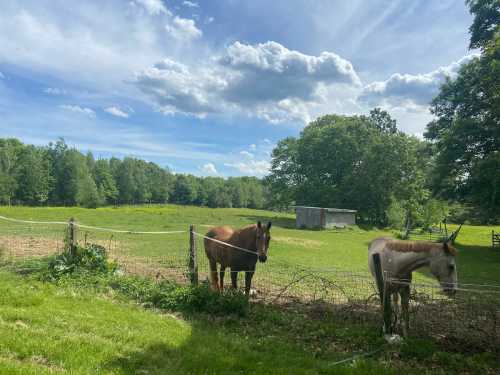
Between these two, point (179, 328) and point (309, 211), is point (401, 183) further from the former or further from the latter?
point (179, 328)

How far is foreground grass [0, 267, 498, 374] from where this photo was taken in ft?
13.9

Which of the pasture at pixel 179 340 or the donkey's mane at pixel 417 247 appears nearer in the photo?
the pasture at pixel 179 340

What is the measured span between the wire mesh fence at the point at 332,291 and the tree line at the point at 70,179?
2270 inches

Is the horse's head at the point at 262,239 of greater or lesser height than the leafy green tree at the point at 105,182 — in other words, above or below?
below

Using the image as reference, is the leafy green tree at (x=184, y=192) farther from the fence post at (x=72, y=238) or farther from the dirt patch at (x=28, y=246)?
the fence post at (x=72, y=238)

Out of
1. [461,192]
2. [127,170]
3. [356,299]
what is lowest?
[356,299]

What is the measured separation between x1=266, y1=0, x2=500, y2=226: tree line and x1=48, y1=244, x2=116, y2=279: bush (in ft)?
50.3

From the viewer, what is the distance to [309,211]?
1553 inches

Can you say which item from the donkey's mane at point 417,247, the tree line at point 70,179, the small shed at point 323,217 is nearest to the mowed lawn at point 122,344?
the donkey's mane at point 417,247

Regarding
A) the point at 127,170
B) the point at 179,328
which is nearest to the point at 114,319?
the point at 179,328

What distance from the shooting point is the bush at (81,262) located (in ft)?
28.3

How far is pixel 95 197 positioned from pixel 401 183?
6011 centimetres

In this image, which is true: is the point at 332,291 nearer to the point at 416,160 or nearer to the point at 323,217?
the point at 323,217

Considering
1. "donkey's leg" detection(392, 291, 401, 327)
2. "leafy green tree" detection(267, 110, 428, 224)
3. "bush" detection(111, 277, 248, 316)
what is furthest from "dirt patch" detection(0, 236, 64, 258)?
"leafy green tree" detection(267, 110, 428, 224)
